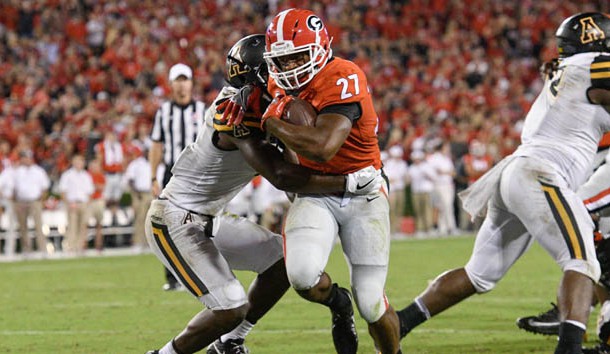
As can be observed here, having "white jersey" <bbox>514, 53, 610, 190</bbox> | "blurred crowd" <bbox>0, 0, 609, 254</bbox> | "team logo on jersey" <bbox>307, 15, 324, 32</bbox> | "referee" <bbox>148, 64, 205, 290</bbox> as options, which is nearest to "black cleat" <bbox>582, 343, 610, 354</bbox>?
"white jersey" <bbox>514, 53, 610, 190</bbox>

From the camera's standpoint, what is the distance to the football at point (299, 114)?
444cm

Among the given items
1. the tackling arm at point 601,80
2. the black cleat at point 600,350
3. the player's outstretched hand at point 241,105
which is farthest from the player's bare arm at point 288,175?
the black cleat at point 600,350

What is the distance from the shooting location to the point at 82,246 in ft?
47.6

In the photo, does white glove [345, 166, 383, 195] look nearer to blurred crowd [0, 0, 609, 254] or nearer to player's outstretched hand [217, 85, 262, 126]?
player's outstretched hand [217, 85, 262, 126]

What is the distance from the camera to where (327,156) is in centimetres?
435

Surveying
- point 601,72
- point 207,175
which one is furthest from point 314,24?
point 601,72

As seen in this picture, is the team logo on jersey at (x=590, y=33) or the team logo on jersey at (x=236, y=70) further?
the team logo on jersey at (x=590, y=33)

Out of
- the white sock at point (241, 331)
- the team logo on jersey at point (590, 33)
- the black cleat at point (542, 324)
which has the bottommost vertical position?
the black cleat at point (542, 324)

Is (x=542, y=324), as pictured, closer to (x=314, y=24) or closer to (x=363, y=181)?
(x=363, y=181)

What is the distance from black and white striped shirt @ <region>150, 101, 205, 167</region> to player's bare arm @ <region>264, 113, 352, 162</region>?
4.37m

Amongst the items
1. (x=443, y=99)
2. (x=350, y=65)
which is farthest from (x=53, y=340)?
(x=443, y=99)

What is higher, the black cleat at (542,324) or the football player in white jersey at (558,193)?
the football player in white jersey at (558,193)

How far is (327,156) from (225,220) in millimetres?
1072

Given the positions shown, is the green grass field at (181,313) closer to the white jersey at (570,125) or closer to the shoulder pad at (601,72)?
the white jersey at (570,125)
